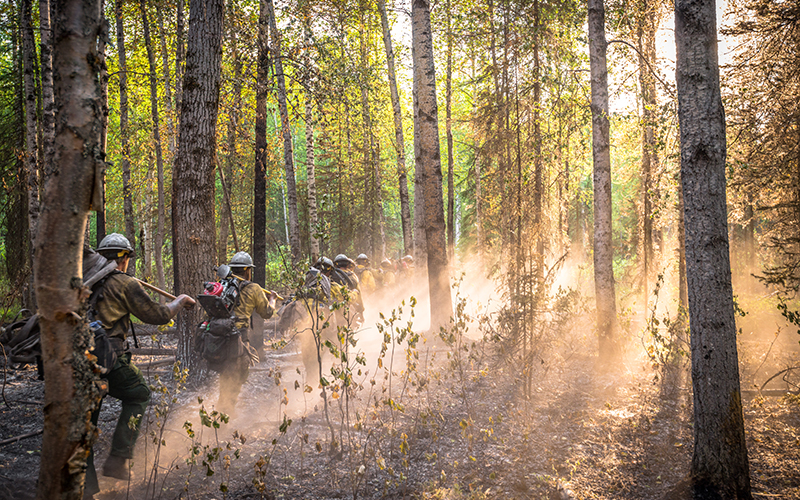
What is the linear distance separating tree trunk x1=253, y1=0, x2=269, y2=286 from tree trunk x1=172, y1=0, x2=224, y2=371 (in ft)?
9.76

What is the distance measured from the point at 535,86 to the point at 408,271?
28.9 ft

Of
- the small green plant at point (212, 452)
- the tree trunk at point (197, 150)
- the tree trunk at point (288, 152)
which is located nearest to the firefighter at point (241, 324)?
the small green plant at point (212, 452)

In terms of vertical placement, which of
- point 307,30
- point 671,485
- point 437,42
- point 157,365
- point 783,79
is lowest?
point 671,485

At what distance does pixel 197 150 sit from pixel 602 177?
6745 millimetres

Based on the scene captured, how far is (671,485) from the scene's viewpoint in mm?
4141

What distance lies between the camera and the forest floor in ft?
13.0

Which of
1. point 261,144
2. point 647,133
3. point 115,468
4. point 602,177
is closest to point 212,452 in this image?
point 115,468

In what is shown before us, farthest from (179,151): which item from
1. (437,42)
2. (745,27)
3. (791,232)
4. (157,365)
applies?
(437,42)

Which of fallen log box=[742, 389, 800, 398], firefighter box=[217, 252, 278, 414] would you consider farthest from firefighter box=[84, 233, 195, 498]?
fallen log box=[742, 389, 800, 398]

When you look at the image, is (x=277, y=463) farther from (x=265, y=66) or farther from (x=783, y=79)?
(x=783, y=79)

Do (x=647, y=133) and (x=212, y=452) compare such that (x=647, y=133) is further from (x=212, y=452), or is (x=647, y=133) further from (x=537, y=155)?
(x=212, y=452)

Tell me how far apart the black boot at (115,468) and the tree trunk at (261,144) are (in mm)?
6007

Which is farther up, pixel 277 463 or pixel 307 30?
pixel 307 30

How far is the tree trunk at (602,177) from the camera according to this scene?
768 cm
